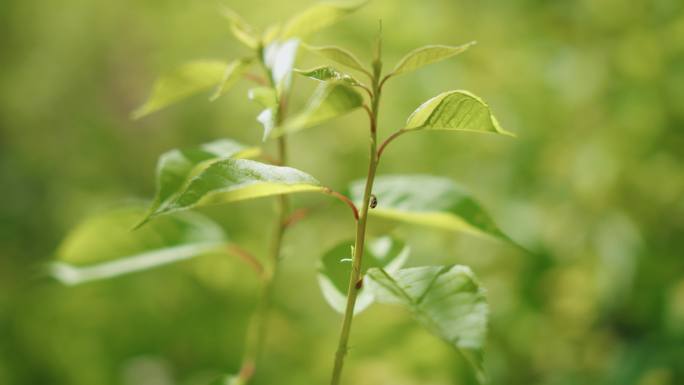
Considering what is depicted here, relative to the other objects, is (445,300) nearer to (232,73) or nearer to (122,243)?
(232,73)

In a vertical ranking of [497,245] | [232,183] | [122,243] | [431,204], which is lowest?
[497,245]

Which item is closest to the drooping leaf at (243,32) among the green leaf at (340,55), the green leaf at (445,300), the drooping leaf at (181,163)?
the drooping leaf at (181,163)

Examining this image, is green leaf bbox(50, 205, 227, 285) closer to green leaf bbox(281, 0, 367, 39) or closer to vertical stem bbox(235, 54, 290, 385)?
vertical stem bbox(235, 54, 290, 385)

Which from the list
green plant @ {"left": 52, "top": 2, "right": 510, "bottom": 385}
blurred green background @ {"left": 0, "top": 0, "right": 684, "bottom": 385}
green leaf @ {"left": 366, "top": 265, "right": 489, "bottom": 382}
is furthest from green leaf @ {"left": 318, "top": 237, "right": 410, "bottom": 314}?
blurred green background @ {"left": 0, "top": 0, "right": 684, "bottom": 385}

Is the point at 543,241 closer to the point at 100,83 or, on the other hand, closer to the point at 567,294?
the point at 567,294

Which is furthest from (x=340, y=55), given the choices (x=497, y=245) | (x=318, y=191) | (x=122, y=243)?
(x=497, y=245)

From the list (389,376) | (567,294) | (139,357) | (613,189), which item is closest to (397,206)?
(389,376)

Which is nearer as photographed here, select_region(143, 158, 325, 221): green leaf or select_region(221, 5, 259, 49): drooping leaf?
select_region(143, 158, 325, 221): green leaf
